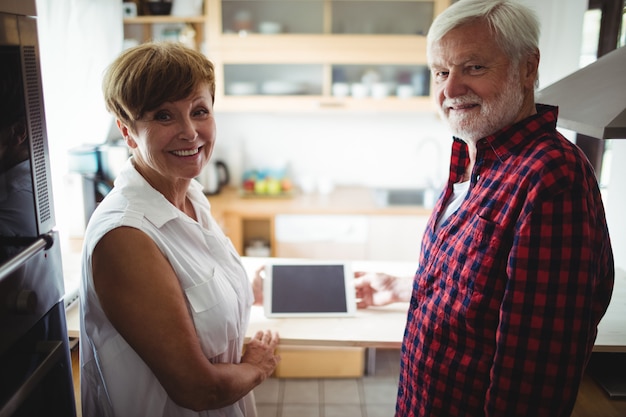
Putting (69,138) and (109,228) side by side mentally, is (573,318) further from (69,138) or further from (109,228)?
(69,138)

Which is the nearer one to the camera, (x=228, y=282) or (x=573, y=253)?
(x=573, y=253)

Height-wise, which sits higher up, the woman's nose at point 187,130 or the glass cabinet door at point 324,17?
the glass cabinet door at point 324,17

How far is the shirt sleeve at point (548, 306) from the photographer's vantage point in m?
0.99

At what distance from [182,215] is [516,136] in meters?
0.75

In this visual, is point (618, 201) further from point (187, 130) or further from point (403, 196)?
point (187, 130)

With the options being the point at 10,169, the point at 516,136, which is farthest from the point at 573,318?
the point at 10,169

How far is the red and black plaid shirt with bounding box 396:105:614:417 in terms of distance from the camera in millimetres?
1002

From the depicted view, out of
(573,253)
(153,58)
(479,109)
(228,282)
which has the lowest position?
(228,282)

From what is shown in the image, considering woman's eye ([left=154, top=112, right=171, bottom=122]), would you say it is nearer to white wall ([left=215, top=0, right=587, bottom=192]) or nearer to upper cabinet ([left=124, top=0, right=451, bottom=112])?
upper cabinet ([left=124, top=0, right=451, bottom=112])

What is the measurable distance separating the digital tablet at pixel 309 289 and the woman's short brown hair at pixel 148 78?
766 mm

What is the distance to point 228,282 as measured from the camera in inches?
50.4

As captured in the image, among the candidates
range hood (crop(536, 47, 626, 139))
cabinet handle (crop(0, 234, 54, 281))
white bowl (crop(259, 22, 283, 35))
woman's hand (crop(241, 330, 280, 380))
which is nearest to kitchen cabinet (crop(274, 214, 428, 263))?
white bowl (crop(259, 22, 283, 35))

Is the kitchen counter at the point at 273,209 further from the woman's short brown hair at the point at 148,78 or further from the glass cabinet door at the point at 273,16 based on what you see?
the woman's short brown hair at the point at 148,78

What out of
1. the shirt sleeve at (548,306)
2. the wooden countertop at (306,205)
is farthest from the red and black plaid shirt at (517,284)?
the wooden countertop at (306,205)
